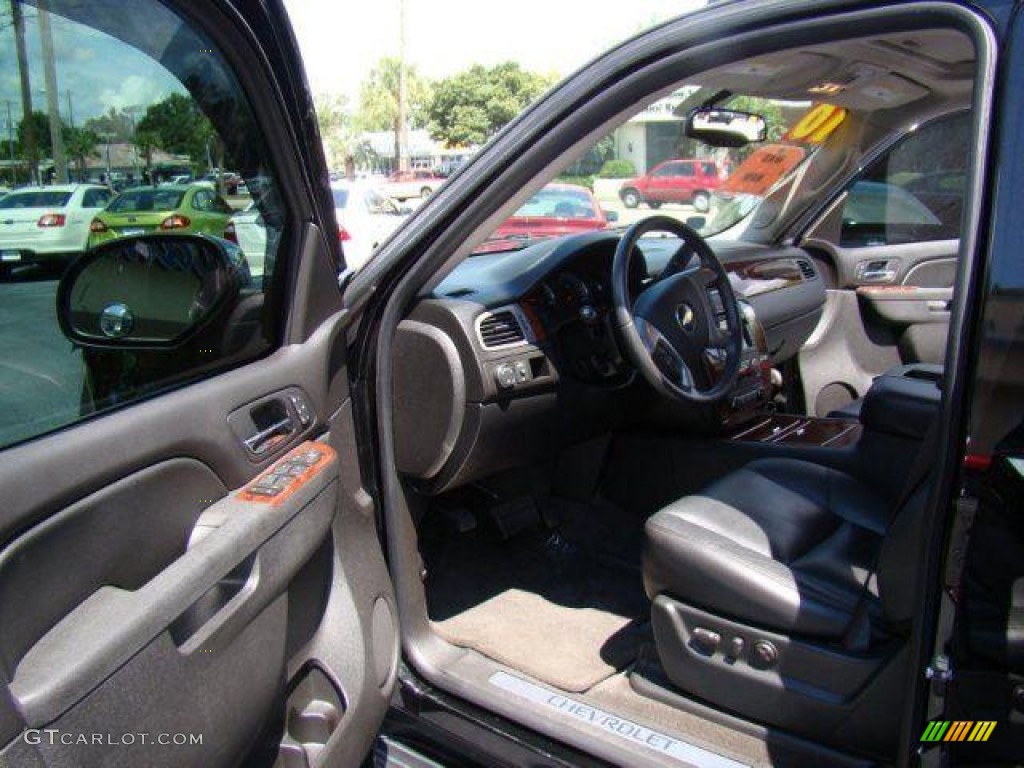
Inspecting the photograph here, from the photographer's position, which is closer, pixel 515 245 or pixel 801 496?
pixel 801 496

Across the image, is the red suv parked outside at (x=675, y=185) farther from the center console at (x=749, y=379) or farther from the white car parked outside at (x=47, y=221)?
the white car parked outside at (x=47, y=221)

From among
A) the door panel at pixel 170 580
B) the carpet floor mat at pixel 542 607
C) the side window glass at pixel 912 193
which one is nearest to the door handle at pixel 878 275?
the side window glass at pixel 912 193

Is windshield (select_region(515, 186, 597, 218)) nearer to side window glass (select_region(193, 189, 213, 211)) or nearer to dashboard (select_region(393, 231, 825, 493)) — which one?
dashboard (select_region(393, 231, 825, 493))

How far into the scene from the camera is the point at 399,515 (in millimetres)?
2102

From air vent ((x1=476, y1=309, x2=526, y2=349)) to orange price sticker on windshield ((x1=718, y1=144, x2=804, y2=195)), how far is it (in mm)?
1930

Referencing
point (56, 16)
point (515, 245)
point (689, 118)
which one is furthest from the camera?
point (515, 245)

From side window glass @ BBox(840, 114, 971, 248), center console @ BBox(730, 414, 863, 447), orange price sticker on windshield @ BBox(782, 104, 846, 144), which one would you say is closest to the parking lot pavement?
center console @ BBox(730, 414, 863, 447)

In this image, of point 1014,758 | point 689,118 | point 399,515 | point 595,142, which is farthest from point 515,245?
point 1014,758

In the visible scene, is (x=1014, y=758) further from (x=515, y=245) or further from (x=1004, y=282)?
(x=515, y=245)

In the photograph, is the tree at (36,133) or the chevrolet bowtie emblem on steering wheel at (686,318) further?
the chevrolet bowtie emblem on steering wheel at (686,318)

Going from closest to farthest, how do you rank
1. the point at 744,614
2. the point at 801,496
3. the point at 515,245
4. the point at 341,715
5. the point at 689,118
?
the point at 341,715 → the point at 744,614 → the point at 801,496 → the point at 689,118 → the point at 515,245

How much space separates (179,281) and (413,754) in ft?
3.74

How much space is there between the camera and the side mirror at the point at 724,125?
2637 mm

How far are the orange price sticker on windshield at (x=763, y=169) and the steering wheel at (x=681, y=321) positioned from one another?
1203mm
